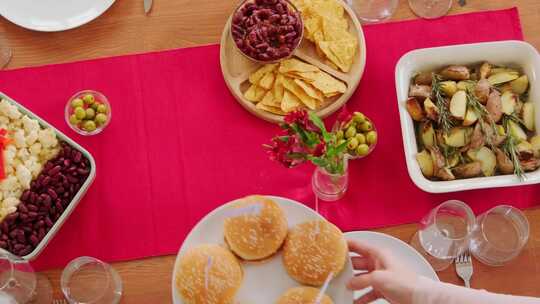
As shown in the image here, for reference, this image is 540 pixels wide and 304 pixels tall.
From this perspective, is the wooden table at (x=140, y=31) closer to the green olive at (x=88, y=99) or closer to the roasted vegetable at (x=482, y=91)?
the green olive at (x=88, y=99)

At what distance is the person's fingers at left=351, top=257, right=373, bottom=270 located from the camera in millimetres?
1400

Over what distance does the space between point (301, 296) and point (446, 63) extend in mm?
766

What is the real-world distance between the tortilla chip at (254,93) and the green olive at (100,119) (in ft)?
1.32

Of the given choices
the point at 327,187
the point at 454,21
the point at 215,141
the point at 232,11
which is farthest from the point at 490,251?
the point at 232,11

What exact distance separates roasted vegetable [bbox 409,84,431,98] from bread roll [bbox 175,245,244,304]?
652 millimetres

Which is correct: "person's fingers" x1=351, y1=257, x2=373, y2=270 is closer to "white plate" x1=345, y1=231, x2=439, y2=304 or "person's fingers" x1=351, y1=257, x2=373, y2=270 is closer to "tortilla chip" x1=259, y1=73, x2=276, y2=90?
"white plate" x1=345, y1=231, x2=439, y2=304

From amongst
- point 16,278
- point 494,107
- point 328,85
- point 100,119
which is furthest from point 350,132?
point 16,278

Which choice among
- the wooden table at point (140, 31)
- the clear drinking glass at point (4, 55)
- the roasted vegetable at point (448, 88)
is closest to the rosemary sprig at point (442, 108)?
the roasted vegetable at point (448, 88)

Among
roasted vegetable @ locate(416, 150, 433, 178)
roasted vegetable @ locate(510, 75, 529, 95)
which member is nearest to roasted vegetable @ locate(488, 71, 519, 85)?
roasted vegetable @ locate(510, 75, 529, 95)

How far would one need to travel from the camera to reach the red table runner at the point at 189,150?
5.13 ft

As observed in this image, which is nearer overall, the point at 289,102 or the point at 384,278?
the point at 384,278

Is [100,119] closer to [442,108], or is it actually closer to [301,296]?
[301,296]

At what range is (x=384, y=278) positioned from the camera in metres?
1.24

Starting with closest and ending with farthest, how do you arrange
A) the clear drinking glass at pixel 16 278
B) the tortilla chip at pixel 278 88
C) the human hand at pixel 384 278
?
the human hand at pixel 384 278
the clear drinking glass at pixel 16 278
the tortilla chip at pixel 278 88
